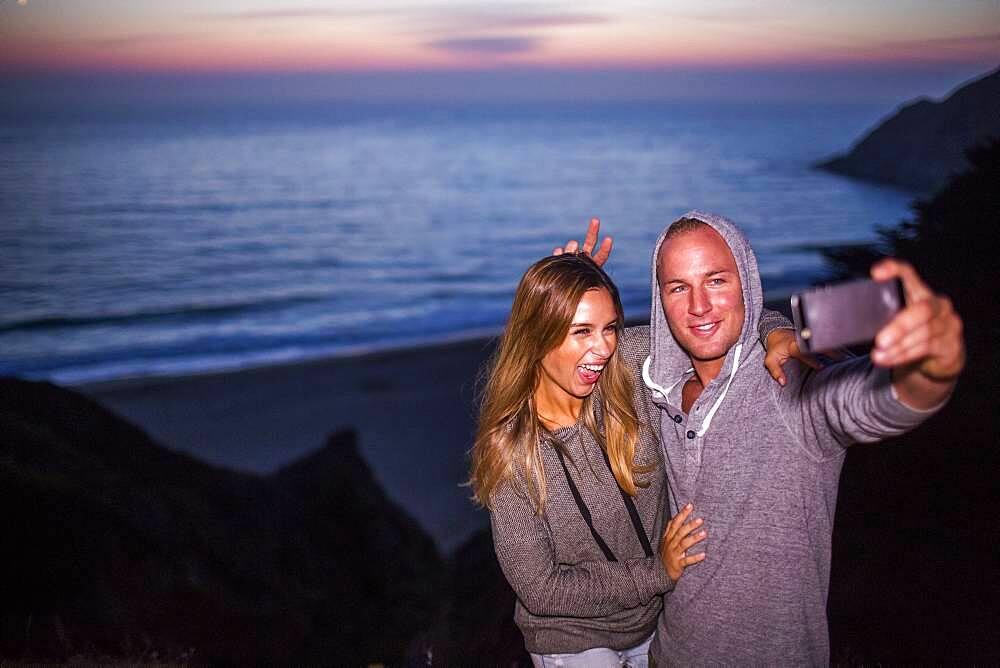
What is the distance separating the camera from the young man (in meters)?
2.53

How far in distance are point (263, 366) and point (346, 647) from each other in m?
10.5

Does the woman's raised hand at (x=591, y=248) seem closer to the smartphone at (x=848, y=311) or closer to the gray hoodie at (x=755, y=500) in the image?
the gray hoodie at (x=755, y=500)

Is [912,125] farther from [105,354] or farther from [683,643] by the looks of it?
[105,354]

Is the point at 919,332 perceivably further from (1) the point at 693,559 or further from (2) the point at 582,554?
(2) the point at 582,554

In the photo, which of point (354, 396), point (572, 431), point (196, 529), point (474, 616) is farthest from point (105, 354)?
point (572, 431)

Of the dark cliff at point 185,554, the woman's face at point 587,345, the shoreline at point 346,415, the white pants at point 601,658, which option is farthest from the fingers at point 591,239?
the shoreline at point 346,415

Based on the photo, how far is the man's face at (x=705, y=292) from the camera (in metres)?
2.76

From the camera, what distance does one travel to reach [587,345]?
306 centimetres

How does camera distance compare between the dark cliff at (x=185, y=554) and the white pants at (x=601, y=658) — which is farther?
the dark cliff at (x=185, y=554)

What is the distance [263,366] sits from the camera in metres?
16.1

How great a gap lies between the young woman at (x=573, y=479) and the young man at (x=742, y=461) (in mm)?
148

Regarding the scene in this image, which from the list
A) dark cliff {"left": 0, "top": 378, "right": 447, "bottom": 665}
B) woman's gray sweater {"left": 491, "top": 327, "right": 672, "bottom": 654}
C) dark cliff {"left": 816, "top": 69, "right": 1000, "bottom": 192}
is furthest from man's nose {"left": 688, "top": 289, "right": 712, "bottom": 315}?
dark cliff {"left": 816, "top": 69, "right": 1000, "bottom": 192}

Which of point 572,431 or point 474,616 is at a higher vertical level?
point 572,431

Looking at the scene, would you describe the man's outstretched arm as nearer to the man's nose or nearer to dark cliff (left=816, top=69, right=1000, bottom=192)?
the man's nose
